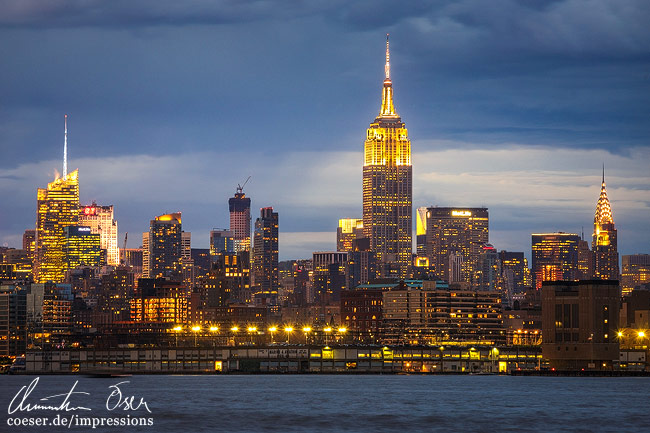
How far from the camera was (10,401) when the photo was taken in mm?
177125

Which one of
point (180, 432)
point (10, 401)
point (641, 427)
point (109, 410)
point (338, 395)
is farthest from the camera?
point (338, 395)

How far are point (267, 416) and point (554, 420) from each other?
30.5 m

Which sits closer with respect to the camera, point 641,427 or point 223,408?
point 641,427

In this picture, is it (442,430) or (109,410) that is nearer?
(442,430)

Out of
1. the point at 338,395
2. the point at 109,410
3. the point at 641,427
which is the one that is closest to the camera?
the point at 641,427

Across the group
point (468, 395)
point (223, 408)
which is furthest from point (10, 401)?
point (468, 395)

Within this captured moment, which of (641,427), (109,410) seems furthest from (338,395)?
(641,427)

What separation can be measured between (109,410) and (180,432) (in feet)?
75.8

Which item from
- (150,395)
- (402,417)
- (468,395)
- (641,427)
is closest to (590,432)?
(641,427)

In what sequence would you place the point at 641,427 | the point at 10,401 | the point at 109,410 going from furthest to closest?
1. the point at 10,401
2. the point at 109,410
3. the point at 641,427

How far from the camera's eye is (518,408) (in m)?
168

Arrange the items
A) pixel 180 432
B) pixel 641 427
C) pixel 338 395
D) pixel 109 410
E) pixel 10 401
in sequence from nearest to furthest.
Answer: pixel 180 432 → pixel 641 427 → pixel 109 410 → pixel 10 401 → pixel 338 395

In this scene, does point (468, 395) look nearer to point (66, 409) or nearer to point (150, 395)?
point (150, 395)

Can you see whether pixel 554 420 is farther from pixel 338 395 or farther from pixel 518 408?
pixel 338 395
